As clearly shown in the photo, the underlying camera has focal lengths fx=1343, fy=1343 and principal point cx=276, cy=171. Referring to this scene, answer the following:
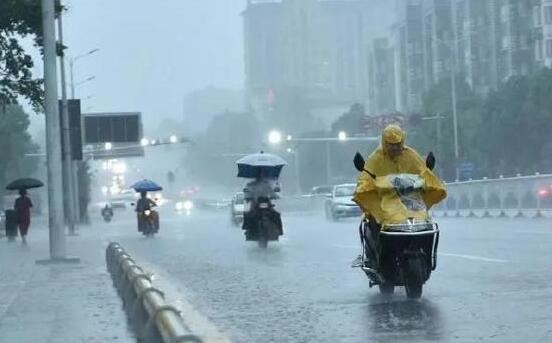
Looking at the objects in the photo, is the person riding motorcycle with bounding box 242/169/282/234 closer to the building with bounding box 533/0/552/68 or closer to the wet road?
the wet road

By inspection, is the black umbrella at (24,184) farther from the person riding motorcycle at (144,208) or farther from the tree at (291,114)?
the tree at (291,114)

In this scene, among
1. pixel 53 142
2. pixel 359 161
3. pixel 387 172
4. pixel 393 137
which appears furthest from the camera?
pixel 53 142

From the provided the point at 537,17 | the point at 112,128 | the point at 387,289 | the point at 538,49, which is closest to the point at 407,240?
the point at 387,289

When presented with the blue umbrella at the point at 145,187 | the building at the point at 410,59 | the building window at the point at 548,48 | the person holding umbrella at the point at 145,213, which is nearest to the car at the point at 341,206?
the blue umbrella at the point at 145,187

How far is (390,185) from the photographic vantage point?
13539 millimetres

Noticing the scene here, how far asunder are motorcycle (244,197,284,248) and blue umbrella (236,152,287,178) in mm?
1459

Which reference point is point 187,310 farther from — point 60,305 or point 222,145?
point 222,145

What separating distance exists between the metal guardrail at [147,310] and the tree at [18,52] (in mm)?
15719

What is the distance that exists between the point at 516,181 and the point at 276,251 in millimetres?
21914

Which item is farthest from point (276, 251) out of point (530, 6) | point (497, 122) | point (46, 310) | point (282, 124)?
point (282, 124)

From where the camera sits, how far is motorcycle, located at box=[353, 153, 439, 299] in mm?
13352

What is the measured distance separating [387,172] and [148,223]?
3138 centimetres

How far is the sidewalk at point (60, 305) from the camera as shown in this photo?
12414 mm

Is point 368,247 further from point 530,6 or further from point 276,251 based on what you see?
point 530,6
